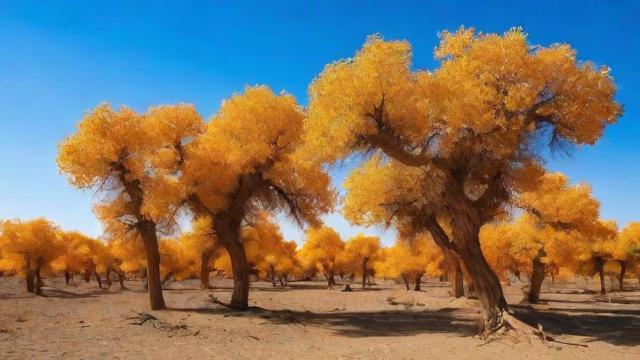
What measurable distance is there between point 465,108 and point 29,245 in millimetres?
47096

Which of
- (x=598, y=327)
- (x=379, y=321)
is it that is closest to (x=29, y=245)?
(x=379, y=321)

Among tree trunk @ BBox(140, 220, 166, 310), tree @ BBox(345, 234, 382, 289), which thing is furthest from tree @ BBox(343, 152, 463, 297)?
tree @ BBox(345, 234, 382, 289)

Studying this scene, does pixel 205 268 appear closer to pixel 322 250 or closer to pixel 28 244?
pixel 28 244

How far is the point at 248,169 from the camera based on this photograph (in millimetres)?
25141

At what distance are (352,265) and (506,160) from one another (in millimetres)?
72177

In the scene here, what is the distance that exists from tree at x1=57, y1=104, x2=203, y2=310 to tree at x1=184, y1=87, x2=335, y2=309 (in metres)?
1.09

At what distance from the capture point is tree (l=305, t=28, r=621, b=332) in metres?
17.1

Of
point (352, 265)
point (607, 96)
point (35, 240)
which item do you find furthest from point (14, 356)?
point (352, 265)

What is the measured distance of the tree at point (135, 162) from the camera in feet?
77.9

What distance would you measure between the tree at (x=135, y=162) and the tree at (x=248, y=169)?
109 centimetres

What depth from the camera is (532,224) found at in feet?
115

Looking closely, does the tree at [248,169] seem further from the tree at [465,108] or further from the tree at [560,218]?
the tree at [560,218]

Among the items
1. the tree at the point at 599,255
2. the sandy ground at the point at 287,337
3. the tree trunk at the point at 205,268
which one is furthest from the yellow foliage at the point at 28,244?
the tree at the point at 599,255

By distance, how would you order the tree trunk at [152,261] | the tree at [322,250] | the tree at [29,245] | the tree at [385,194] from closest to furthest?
1. the tree at [385,194]
2. the tree trunk at [152,261]
3. the tree at [29,245]
4. the tree at [322,250]
